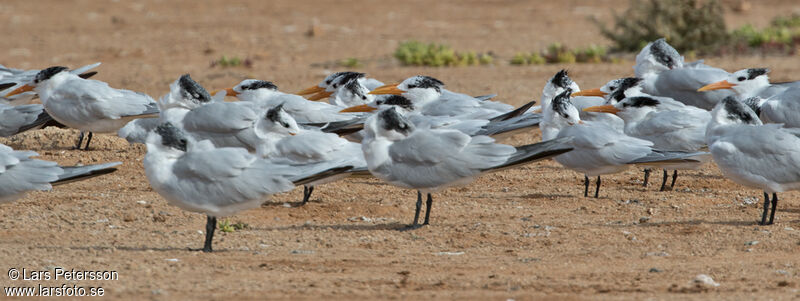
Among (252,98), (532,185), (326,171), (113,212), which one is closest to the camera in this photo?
(326,171)

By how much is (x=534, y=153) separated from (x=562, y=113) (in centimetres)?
163

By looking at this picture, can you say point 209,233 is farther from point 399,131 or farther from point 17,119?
point 17,119

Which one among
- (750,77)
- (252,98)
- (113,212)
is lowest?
(113,212)

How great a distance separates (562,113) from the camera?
7.91m

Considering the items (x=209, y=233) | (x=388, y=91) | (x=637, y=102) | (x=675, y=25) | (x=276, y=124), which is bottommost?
(x=209, y=233)

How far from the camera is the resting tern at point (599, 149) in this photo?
744 centimetres

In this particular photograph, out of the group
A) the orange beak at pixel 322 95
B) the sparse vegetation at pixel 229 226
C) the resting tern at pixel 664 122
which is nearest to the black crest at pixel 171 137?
the sparse vegetation at pixel 229 226

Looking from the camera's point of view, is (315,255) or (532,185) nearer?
(315,255)

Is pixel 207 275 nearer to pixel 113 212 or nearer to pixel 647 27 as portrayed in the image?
pixel 113 212

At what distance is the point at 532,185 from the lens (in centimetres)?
841

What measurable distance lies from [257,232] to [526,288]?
6.74 ft

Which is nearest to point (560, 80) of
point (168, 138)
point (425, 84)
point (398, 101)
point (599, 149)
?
point (425, 84)

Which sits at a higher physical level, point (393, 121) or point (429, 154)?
point (393, 121)

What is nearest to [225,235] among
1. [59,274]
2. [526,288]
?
[59,274]
